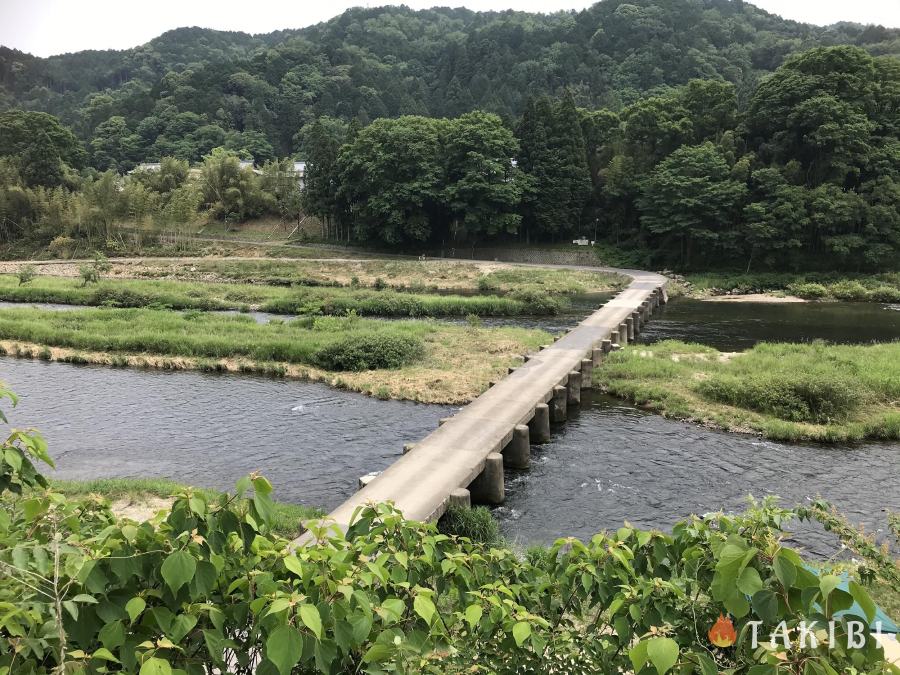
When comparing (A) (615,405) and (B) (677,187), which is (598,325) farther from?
(B) (677,187)

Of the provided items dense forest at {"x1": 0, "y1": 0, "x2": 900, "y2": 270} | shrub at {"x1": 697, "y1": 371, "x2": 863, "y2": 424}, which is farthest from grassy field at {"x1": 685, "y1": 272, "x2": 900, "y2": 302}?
shrub at {"x1": 697, "y1": 371, "x2": 863, "y2": 424}

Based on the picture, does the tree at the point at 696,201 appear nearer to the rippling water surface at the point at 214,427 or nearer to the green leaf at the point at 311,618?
the rippling water surface at the point at 214,427

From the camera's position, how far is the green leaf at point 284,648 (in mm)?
2873

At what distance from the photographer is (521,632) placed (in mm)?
3520

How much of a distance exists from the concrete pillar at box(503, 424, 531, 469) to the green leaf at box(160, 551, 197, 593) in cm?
1325

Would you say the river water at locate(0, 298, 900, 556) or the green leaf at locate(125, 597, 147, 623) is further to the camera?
the river water at locate(0, 298, 900, 556)

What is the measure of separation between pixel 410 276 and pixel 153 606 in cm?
4774

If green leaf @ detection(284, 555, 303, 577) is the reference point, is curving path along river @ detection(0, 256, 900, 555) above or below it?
below

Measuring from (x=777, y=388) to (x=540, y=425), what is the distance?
8.11 meters

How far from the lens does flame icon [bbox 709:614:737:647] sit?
10.4 feet

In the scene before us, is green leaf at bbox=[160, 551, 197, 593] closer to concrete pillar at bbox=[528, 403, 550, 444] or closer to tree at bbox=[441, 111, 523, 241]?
concrete pillar at bbox=[528, 403, 550, 444]

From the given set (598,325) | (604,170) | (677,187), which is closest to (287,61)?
(604,170)

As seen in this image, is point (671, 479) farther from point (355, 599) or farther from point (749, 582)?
point (355, 599)

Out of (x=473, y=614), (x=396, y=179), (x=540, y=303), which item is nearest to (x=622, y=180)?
(x=396, y=179)
